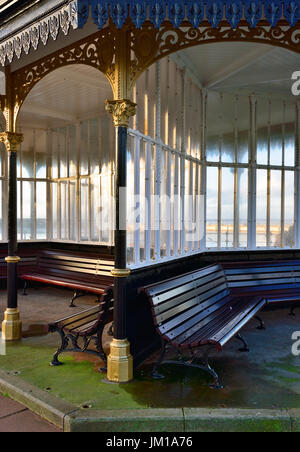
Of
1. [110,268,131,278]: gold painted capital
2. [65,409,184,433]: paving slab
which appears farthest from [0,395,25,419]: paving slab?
[110,268,131,278]: gold painted capital

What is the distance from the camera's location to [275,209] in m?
8.10

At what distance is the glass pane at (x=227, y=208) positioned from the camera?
7.91 meters

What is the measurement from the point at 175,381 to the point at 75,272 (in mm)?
4786

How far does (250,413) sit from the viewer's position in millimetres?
3184

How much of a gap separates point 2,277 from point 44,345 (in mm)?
4287

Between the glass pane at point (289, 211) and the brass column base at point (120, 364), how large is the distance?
5.24m

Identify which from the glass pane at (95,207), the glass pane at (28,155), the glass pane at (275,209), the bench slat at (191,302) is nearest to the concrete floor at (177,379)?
the bench slat at (191,302)

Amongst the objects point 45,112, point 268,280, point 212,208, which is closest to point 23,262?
point 45,112

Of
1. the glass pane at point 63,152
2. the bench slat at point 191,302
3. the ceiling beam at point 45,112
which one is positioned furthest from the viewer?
the glass pane at point 63,152

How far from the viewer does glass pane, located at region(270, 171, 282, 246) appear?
8.08 m

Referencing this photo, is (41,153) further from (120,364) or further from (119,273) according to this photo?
Answer: (120,364)

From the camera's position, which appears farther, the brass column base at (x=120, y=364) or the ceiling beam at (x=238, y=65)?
the ceiling beam at (x=238, y=65)

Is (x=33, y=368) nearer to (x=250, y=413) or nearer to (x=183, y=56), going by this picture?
(x=250, y=413)

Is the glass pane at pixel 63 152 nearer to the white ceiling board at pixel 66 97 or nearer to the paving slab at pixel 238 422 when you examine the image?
the white ceiling board at pixel 66 97
